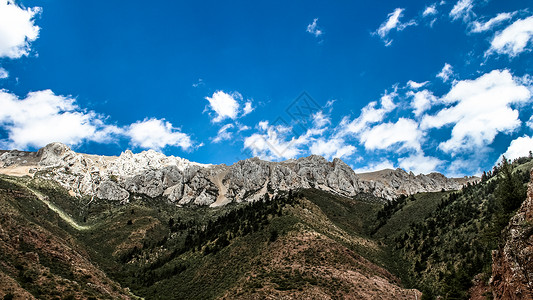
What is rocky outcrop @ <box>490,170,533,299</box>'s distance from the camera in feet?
69.8

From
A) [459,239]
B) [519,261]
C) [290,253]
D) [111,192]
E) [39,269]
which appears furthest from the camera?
[111,192]

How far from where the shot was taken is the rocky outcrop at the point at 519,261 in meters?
21.3

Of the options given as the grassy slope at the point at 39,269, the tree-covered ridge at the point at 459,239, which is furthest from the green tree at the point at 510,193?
the grassy slope at the point at 39,269

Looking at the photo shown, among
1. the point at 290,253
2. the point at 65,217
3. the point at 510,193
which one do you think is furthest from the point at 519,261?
the point at 65,217

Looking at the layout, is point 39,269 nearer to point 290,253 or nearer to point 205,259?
point 205,259

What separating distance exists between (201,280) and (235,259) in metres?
10.3

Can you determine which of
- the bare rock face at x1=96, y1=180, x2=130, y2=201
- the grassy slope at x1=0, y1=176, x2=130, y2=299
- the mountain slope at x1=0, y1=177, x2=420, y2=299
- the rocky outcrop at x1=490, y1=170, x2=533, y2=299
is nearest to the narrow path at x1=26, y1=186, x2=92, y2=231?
the mountain slope at x1=0, y1=177, x2=420, y2=299

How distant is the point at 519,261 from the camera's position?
2248 centimetres

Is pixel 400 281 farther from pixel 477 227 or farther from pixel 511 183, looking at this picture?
pixel 511 183

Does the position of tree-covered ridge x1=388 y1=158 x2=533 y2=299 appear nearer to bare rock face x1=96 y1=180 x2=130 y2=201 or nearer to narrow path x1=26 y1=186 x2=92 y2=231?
narrow path x1=26 y1=186 x2=92 y2=231

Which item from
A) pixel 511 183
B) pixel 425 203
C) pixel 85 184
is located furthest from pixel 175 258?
pixel 85 184

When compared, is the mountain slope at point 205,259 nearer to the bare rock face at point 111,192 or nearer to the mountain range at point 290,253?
the mountain range at point 290,253

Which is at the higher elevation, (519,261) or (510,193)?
(510,193)

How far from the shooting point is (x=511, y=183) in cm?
4972
